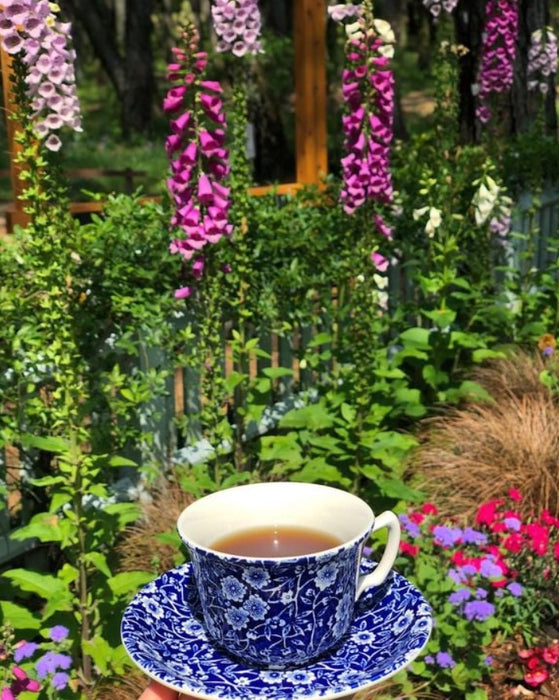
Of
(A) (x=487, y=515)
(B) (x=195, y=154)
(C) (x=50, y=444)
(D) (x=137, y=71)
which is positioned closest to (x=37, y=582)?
(C) (x=50, y=444)

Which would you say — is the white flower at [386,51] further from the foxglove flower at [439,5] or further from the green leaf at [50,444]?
the green leaf at [50,444]

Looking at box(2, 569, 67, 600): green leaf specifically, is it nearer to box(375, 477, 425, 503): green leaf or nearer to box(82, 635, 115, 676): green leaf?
box(82, 635, 115, 676): green leaf

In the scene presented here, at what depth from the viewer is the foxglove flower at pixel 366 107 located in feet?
11.3

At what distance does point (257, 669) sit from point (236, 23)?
8.34 ft

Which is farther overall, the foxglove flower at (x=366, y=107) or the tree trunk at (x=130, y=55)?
the tree trunk at (x=130, y=55)

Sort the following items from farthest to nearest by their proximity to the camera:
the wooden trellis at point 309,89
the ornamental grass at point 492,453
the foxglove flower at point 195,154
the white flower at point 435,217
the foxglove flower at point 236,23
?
the wooden trellis at point 309,89 < the white flower at point 435,217 < the ornamental grass at point 492,453 < the foxglove flower at point 236,23 < the foxglove flower at point 195,154

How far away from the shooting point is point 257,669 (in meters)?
1.26

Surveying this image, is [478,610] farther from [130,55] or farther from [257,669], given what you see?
[130,55]

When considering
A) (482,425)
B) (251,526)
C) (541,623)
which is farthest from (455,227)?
(251,526)

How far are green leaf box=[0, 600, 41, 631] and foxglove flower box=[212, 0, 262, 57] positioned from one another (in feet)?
6.46

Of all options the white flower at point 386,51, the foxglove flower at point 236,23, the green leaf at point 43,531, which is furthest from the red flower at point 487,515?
the foxglove flower at point 236,23

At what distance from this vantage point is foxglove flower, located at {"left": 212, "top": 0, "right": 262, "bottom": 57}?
A: 322cm

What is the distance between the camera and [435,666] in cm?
281

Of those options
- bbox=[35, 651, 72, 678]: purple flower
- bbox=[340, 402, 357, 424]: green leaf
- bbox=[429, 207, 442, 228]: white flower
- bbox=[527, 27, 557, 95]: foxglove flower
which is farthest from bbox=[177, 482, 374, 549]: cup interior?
bbox=[527, 27, 557, 95]: foxglove flower
